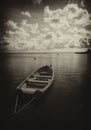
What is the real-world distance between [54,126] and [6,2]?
387 inches

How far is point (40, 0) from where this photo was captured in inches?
388

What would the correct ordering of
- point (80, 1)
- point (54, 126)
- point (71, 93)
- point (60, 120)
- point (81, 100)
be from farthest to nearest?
point (80, 1)
point (71, 93)
point (81, 100)
point (60, 120)
point (54, 126)

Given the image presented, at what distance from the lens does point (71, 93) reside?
217 inches

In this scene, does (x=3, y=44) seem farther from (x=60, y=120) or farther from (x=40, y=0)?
(x=60, y=120)

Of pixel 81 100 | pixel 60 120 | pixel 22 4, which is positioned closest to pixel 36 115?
pixel 60 120

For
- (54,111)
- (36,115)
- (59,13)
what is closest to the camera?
(36,115)

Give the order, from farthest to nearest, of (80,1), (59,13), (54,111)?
(59,13) → (80,1) → (54,111)

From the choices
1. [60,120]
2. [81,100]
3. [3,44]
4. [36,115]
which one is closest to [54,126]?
[60,120]

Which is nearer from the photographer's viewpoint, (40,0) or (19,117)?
(19,117)

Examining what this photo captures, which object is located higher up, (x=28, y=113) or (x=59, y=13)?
(x=59, y=13)

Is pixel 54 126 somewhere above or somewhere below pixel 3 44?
below

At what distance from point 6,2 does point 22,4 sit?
50.2 inches

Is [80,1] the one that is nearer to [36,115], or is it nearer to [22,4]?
[22,4]

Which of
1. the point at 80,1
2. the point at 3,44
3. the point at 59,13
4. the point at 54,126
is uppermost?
the point at 80,1
